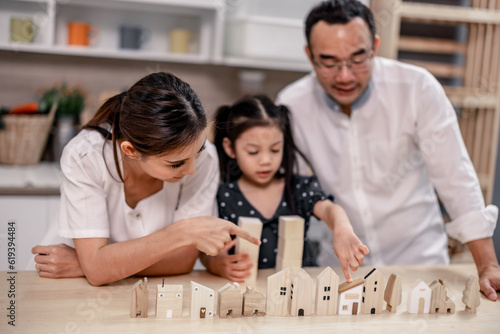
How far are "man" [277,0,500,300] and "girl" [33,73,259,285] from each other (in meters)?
0.48

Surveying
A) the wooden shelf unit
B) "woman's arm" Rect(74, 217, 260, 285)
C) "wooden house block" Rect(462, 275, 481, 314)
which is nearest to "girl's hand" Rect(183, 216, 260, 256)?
"woman's arm" Rect(74, 217, 260, 285)

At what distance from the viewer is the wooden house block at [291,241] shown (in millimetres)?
1176

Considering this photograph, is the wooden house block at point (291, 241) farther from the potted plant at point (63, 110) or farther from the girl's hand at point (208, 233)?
the potted plant at point (63, 110)

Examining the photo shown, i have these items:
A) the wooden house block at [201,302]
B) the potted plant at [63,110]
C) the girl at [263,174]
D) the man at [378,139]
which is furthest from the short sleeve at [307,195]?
the potted plant at [63,110]

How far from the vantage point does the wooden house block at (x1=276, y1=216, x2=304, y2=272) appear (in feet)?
3.86

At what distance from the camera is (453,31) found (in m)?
2.68

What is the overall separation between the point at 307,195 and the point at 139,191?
45cm

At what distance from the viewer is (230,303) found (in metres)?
0.98

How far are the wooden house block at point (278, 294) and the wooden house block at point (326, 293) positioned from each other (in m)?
0.06

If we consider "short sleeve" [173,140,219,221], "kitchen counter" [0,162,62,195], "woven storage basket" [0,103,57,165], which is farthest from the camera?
"woven storage basket" [0,103,57,165]

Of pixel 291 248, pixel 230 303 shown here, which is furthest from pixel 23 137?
pixel 230 303

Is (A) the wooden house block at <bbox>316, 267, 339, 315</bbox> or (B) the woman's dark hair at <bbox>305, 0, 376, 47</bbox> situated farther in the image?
(B) the woman's dark hair at <bbox>305, 0, 376, 47</bbox>

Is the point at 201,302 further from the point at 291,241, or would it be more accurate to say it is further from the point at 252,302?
the point at 291,241

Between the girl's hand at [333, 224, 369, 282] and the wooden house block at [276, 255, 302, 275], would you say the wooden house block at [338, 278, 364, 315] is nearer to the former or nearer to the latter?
the girl's hand at [333, 224, 369, 282]
